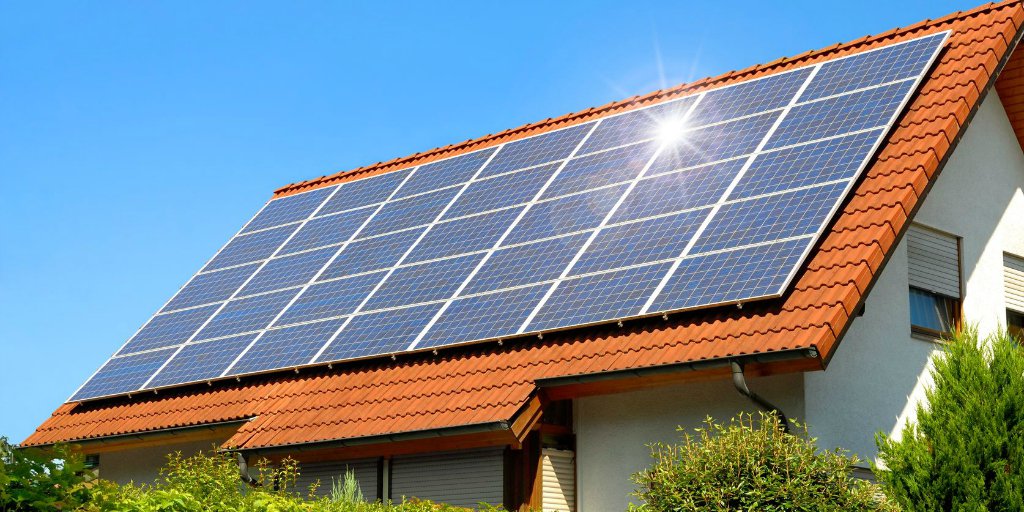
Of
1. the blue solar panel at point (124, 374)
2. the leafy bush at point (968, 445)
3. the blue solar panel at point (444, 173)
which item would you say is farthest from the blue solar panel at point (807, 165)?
the blue solar panel at point (124, 374)

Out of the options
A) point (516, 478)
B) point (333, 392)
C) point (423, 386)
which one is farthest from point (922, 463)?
point (333, 392)

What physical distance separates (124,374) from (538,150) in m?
7.57

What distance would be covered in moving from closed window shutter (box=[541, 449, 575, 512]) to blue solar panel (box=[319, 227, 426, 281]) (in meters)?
4.86

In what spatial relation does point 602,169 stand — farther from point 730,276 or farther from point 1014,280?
point 1014,280

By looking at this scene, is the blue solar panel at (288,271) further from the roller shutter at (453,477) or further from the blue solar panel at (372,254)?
the roller shutter at (453,477)

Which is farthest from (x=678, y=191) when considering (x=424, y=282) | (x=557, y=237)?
(x=424, y=282)

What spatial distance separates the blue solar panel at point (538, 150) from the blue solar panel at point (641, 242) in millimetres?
3544

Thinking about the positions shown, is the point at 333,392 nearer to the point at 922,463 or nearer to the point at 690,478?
the point at 690,478

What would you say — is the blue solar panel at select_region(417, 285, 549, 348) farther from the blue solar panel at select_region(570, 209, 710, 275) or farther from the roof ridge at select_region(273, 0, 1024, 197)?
the roof ridge at select_region(273, 0, 1024, 197)

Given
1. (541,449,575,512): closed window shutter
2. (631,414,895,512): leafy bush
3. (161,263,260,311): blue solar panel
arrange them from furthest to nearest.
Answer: (161,263,260,311): blue solar panel, (541,449,575,512): closed window shutter, (631,414,895,512): leafy bush

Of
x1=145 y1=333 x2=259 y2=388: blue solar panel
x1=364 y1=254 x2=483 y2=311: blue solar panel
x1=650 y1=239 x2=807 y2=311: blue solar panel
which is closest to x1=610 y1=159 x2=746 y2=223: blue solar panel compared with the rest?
x1=650 y1=239 x2=807 y2=311: blue solar panel

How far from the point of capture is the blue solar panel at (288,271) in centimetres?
2117

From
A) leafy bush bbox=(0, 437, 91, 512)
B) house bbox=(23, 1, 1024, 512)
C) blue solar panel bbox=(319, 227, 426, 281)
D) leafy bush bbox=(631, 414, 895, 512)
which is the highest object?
blue solar panel bbox=(319, 227, 426, 281)

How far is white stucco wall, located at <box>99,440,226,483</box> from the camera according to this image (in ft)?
66.8
